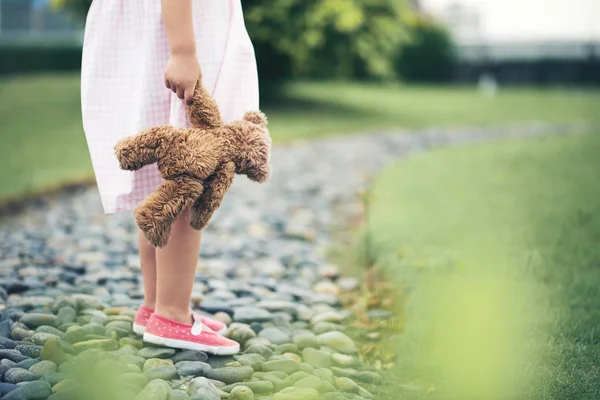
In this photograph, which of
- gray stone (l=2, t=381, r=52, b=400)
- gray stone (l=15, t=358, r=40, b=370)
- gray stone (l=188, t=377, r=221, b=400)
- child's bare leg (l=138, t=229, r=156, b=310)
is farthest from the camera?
child's bare leg (l=138, t=229, r=156, b=310)

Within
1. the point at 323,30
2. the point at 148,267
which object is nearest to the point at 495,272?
the point at 148,267

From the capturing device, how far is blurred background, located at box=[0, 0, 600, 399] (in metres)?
2.10

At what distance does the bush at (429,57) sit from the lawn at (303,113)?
227cm

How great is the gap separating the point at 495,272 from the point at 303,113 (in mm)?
8212

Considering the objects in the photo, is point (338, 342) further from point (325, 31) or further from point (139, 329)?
point (325, 31)

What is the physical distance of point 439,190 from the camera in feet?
16.8

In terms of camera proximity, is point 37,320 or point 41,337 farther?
point 37,320

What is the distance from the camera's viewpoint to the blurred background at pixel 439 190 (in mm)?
2100

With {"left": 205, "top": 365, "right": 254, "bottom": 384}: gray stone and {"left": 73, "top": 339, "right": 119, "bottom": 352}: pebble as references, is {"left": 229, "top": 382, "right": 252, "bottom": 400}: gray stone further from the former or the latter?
{"left": 73, "top": 339, "right": 119, "bottom": 352}: pebble

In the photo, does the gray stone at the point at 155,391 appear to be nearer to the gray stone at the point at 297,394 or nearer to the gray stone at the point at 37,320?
the gray stone at the point at 297,394

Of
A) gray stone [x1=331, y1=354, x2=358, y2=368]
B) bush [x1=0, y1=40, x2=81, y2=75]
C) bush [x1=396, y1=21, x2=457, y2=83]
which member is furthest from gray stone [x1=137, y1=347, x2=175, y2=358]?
bush [x1=396, y1=21, x2=457, y2=83]

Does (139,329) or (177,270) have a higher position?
(177,270)

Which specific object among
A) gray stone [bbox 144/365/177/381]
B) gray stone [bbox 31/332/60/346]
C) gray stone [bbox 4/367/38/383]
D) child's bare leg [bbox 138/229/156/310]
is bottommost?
gray stone [bbox 144/365/177/381]

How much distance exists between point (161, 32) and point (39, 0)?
2115cm
